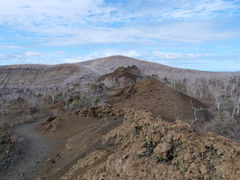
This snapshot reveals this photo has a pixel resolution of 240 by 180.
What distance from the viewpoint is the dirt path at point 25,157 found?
1036 cm

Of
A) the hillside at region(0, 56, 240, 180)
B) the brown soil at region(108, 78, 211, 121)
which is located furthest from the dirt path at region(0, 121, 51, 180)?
the brown soil at region(108, 78, 211, 121)

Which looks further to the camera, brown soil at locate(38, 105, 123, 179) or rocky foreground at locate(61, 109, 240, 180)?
brown soil at locate(38, 105, 123, 179)

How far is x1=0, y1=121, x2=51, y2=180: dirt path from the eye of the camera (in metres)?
10.4

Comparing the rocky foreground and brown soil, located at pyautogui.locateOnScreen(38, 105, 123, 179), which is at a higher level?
the rocky foreground

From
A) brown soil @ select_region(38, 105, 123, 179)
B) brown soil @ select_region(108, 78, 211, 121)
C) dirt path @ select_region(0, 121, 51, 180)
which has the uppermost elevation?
brown soil @ select_region(108, 78, 211, 121)

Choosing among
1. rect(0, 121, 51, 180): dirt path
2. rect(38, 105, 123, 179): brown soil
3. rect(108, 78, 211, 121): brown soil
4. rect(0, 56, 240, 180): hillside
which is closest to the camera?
rect(0, 56, 240, 180): hillside

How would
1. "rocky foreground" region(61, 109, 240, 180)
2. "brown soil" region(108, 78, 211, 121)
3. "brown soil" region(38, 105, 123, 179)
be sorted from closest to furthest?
"rocky foreground" region(61, 109, 240, 180), "brown soil" region(38, 105, 123, 179), "brown soil" region(108, 78, 211, 121)

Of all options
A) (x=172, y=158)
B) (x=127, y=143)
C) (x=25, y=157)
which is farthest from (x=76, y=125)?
(x=172, y=158)

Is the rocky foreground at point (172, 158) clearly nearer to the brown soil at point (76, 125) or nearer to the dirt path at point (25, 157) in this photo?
the dirt path at point (25, 157)

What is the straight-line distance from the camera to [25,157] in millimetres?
12375

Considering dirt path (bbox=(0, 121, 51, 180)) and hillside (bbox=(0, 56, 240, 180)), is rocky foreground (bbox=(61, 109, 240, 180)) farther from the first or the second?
dirt path (bbox=(0, 121, 51, 180))

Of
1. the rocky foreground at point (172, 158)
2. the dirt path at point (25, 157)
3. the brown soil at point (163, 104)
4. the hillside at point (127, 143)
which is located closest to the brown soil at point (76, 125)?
the hillside at point (127, 143)

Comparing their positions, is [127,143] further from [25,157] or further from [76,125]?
[76,125]

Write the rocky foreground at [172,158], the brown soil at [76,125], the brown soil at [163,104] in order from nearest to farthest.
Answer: the rocky foreground at [172,158] < the brown soil at [76,125] < the brown soil at [163,104]
